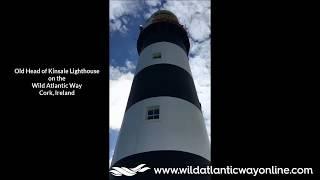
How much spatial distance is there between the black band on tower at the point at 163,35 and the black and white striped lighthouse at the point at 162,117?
0.21 m

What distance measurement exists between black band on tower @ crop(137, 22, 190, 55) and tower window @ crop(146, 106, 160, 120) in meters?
2.81

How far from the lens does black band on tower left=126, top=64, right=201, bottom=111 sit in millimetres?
7801

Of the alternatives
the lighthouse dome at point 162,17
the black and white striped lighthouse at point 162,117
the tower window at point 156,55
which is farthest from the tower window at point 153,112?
the lighthouse dome at point 162,17

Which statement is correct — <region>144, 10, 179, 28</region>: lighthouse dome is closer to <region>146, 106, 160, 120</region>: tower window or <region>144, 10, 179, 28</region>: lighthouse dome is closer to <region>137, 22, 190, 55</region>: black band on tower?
<region>137, 22, 190, 55</region>: black band on tower

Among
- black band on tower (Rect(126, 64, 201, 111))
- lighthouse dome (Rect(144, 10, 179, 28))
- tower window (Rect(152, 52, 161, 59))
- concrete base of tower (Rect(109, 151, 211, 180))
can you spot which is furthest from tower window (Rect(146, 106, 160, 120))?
lighthouse dome (Rect(144, 10, 179, 28))

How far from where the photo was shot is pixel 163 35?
9.76 m

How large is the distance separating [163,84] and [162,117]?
1.00 metres

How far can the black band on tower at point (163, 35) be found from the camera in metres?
9.77

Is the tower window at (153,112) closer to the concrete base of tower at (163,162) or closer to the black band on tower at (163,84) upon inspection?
the black band on tower at (163,84)
